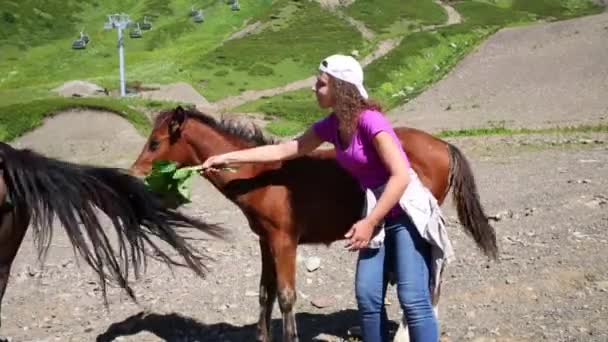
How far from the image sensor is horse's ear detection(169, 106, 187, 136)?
7754mm

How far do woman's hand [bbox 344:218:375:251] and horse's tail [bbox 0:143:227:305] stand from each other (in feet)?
6.99

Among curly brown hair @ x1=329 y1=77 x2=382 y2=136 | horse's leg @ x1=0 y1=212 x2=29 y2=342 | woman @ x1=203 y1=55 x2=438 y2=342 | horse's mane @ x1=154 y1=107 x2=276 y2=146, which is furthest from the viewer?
horse's mane @ x1=154 y1=107 x2=276 y2=146

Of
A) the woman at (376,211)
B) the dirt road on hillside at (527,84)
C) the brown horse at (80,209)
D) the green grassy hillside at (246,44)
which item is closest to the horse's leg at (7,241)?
the brown horse at (80,209)

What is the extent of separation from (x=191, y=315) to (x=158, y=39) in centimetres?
7968

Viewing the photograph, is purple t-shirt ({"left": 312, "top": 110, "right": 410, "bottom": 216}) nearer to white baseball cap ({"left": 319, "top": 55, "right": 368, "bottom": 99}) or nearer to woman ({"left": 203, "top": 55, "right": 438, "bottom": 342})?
woman ({"left": 203, "top": 55, "right": 438, "bottom": 342})

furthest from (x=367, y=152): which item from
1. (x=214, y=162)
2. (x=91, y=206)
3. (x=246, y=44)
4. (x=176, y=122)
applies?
(x=246, y=44)

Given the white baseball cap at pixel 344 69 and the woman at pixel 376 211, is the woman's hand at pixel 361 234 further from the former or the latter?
the white baseball cap at pixel 344 69

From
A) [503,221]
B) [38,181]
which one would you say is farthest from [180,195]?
[503,221]

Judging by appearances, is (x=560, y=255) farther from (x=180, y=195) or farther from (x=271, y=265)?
(x=180, y=195)

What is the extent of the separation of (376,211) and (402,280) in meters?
0.62

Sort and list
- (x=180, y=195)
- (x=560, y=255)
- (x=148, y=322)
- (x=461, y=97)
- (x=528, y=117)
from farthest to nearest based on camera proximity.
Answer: (x=461, y=97), (x=528, y=117), (x=560, y=255), (x=148, y=322), (x=180, y=195)

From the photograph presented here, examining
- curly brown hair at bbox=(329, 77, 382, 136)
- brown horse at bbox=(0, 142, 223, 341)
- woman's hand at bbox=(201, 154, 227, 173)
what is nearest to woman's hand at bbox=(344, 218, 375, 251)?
curly brown hair at bbox=(329, 77, 382, 136)

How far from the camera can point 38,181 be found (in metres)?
6.54

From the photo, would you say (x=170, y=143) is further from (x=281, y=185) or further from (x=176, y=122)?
(x=281, y=185)
